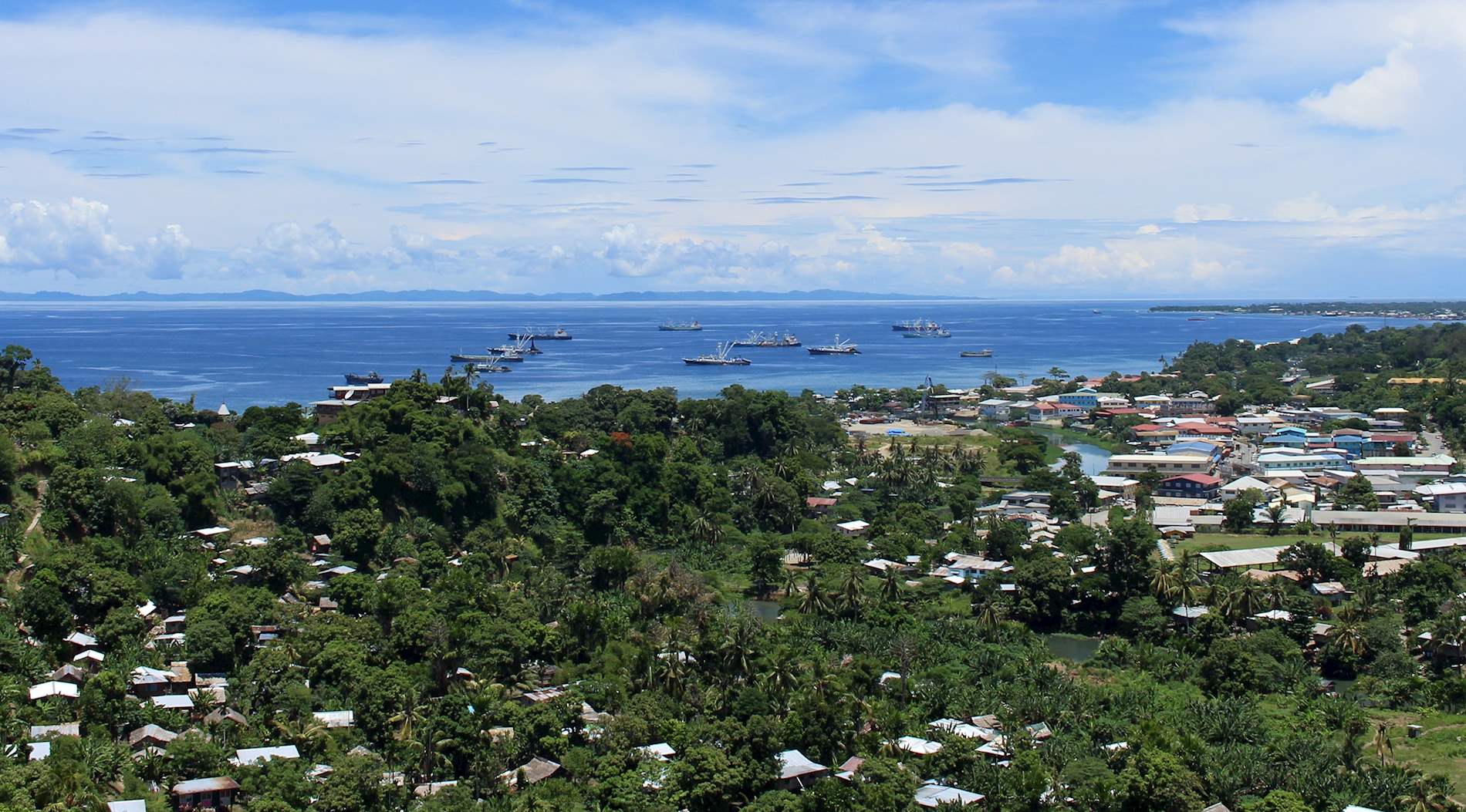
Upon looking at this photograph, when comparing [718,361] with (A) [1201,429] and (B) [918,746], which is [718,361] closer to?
(A) [1201,429]

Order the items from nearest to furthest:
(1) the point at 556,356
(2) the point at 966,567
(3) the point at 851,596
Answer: (3) the point at 851,596, (2) the point at 966,567, (1) the point at 556,356

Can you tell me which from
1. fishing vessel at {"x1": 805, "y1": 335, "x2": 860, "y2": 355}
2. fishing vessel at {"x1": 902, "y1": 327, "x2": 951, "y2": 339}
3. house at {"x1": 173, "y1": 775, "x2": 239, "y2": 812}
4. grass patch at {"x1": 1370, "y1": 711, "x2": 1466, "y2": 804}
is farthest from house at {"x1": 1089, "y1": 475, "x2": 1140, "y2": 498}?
fishing vessel at {"x1": 902, "y1": 327, "x2": 951, "y2": 339}

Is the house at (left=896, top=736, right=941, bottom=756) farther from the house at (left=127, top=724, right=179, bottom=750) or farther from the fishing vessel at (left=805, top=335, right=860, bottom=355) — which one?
the fishing vessel at (left=805, top=335, right=860, bottom=355)

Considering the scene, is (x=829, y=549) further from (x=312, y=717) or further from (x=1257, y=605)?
(x=312, y=717)

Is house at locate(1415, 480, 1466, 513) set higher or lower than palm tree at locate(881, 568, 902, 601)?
higher

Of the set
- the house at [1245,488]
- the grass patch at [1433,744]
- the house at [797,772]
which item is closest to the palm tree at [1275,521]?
the house at [1245,488]

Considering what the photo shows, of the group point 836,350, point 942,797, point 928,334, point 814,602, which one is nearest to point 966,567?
point 814,602

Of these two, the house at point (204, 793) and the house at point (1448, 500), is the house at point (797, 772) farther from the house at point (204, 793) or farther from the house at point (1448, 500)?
the house at point (1448, 500)
